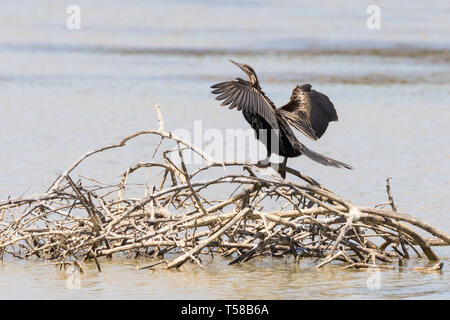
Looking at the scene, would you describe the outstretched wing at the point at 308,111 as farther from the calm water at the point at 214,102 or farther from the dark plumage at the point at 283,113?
the calm water at the point at 214,102

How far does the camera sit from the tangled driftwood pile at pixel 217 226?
751cm

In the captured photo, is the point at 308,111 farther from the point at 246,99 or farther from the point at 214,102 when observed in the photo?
the point at 214,102

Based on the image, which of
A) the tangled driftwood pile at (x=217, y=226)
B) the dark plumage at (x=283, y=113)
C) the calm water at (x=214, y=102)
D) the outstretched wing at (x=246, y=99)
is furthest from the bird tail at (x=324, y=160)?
the calm water at (x=214, y=102)

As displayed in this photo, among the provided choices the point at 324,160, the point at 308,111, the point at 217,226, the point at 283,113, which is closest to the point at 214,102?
the point at 308,111

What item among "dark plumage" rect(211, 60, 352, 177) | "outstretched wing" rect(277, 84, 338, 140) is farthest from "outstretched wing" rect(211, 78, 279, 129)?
"outstretched wing" rect(277, 84, 338, 140)

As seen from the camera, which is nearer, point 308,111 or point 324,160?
point 324,160

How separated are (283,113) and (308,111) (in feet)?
1.14

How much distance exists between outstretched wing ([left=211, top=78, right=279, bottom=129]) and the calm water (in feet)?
3.94

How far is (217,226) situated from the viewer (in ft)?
25.3

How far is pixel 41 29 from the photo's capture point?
3002 centimetres

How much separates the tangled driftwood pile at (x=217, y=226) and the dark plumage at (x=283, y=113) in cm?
24

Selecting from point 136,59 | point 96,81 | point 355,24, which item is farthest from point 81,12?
point 96,81
